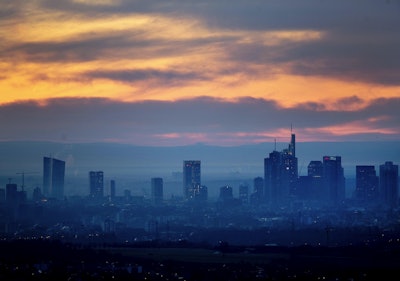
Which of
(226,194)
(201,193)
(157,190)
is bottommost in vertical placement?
(226,194)

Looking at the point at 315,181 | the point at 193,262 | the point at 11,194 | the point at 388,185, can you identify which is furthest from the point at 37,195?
the point at 193,262

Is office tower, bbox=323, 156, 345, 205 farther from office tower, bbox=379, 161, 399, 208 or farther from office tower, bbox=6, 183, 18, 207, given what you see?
office tower, bbox=6, 183, 18, 207

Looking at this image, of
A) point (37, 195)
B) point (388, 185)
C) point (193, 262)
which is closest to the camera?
point (193, 262)

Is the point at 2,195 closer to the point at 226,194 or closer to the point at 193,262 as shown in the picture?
the point at 226,194

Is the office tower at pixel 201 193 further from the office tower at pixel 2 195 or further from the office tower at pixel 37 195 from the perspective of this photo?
the office tower at pixel 2 195

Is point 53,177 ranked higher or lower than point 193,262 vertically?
higher

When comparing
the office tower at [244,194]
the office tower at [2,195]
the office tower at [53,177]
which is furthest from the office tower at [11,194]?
the office tower at [244,194]
